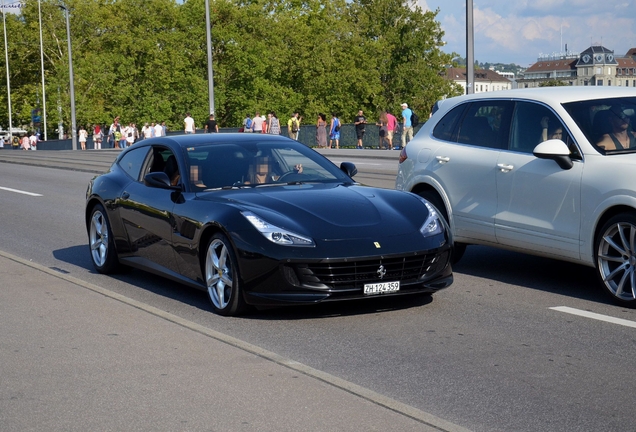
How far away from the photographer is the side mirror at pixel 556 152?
26.7 feet

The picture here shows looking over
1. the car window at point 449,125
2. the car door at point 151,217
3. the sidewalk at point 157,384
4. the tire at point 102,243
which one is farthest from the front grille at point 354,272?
the tire at point 102,243

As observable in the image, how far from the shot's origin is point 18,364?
6164 millimetres

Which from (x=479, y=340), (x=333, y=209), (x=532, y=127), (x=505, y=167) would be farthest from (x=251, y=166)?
(x=479, y=340)

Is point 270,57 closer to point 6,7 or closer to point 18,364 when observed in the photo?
point 6,7

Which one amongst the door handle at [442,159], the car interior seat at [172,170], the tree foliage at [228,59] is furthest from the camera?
the tree foliage at [228,59]

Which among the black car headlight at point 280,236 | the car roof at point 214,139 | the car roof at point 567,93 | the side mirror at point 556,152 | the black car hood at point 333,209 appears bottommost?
the black car headlight at point 280,236

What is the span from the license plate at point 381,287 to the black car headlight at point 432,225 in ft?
1.52

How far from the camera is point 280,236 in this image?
7.41m

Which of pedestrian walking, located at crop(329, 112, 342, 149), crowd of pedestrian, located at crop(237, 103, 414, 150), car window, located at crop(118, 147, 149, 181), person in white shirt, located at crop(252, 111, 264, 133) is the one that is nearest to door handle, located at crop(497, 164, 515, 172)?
car window, located at crop(118, 147, 149, 181)

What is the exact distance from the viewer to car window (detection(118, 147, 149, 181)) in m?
9.55

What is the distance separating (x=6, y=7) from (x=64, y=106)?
93.1 feet

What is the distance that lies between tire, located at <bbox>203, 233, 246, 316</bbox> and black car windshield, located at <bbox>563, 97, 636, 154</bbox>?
2936 mm

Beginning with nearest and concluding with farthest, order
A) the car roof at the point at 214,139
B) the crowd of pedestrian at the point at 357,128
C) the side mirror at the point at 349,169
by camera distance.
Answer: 1. the car roof at the point at 214,139
2. the side mirror at the point at 349,169
3. the crowd of pedestrian at the point at 357,128

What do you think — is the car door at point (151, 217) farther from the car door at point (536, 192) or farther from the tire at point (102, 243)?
the car door at point (536, 192)
